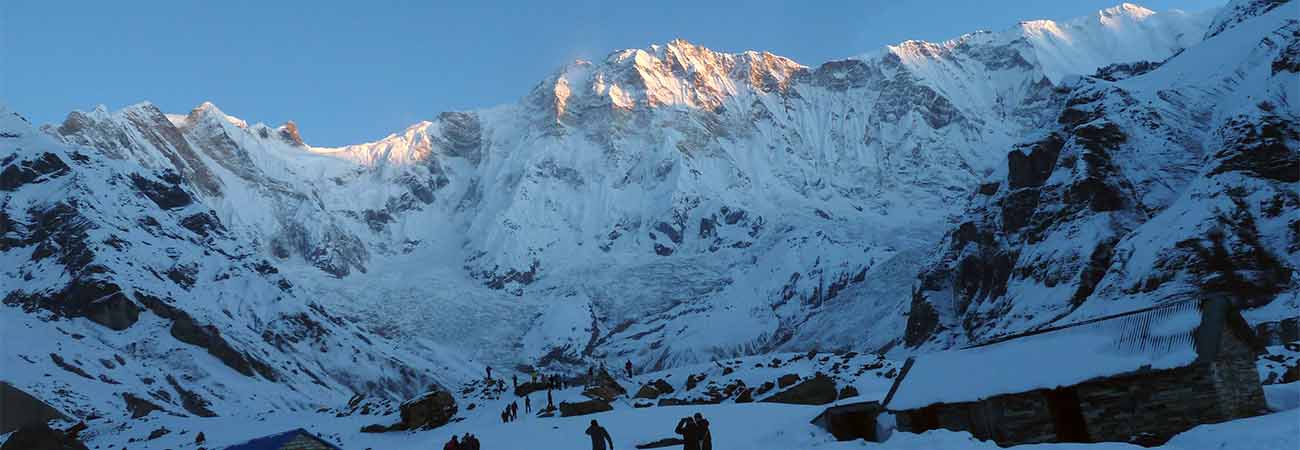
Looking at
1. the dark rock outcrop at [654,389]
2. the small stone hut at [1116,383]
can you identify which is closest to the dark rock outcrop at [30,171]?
the dark rock outcrop at [654,389]

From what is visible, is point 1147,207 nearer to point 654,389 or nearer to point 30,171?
point 654,389

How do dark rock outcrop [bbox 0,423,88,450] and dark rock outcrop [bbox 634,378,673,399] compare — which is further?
dark rock outcrop [bbox 634,378,673,399]

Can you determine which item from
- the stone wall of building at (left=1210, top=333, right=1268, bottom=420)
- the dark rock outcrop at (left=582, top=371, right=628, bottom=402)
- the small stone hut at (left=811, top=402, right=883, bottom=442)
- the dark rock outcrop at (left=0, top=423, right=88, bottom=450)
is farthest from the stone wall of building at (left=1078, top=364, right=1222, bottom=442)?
the dark rock outcrop at (left=0, top=423, right=88, bottom=450)

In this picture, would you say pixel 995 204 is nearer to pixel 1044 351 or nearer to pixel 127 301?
pixel 1044 351

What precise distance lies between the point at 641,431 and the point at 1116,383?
2017 cm

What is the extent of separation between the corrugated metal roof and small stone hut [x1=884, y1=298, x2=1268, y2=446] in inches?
1.3

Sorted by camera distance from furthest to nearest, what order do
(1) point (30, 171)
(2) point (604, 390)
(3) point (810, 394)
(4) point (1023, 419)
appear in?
(1) point (30, 171) < (2) point (604, 390) < (3) point (810, 394) < (4) point (1023, 419)

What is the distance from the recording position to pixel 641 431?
40.5 metres

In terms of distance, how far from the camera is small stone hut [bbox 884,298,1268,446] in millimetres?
24719

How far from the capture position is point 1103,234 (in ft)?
350

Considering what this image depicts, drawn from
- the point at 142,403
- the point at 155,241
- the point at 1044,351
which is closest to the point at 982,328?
the point at 1044,351

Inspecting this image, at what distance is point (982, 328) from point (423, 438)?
78.4 m

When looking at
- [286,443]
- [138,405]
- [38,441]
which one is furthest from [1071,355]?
[138,405]

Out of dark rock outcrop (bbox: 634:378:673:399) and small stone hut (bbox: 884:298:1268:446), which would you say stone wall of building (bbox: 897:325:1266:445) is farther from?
dark rock outcrop (bbox: 634:378:673:399)
